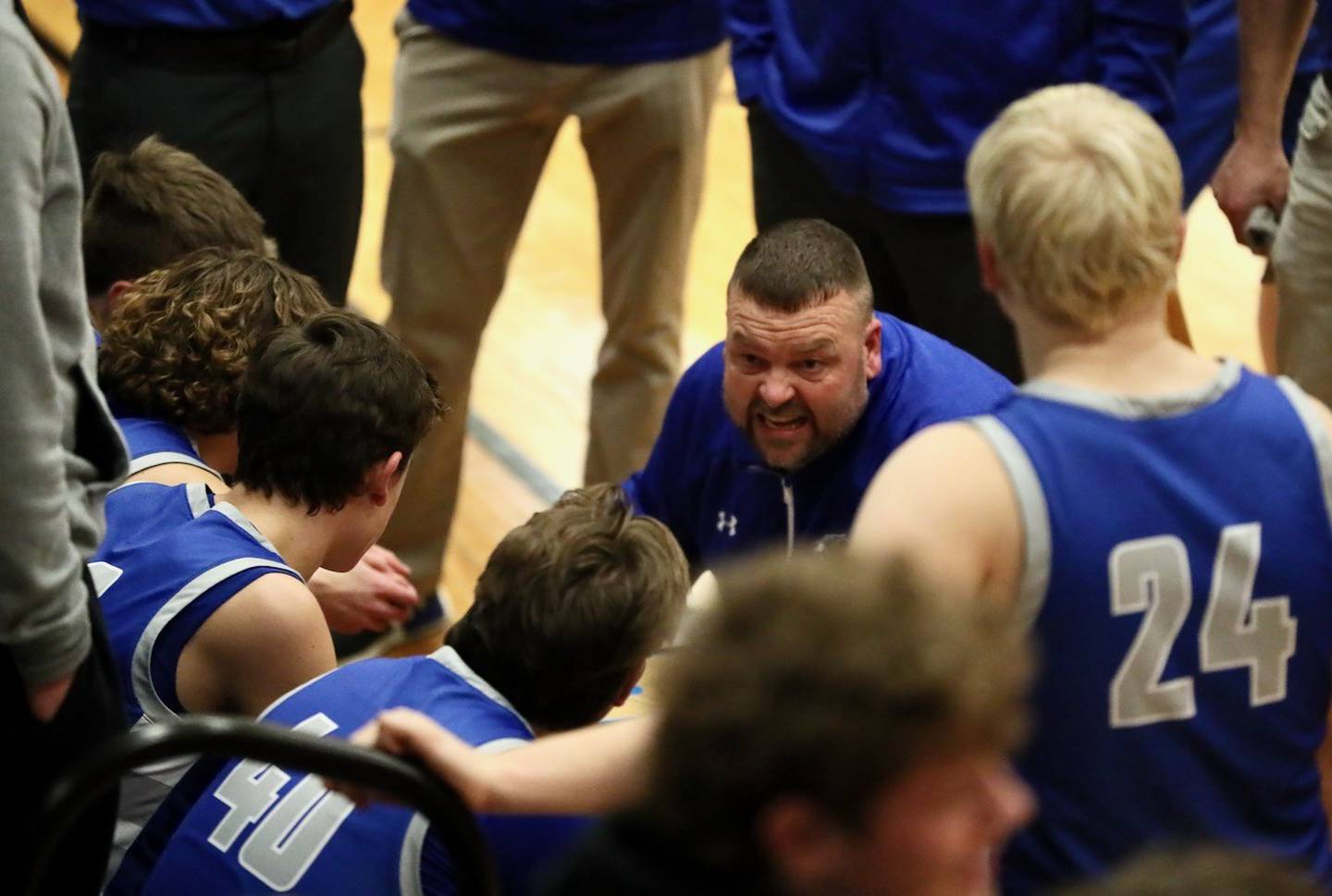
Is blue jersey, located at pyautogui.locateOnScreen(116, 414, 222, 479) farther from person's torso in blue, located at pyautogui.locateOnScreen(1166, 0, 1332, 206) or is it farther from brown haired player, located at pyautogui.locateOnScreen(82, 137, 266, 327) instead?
person's torso in blue, located at pyautogui.locateOnScreen(1166, 0, 1332, 206)

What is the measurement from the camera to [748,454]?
2756 mm

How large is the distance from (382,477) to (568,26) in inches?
60.8

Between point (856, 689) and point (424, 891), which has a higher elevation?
point (856, 689)

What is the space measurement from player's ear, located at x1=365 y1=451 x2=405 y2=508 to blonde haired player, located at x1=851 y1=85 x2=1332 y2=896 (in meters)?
0.96

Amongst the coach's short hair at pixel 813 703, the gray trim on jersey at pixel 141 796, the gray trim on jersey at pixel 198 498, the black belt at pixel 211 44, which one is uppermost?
the coach's short hair at pixel 813 703

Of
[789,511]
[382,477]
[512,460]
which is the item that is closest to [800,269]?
[789,511]

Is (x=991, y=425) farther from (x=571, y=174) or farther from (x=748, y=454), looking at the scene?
(x=571, y=174)

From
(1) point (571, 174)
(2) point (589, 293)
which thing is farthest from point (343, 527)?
(1) point (571, 174)

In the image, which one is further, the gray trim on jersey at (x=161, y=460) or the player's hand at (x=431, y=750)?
the gray trim on jersey at (x=161, y=460)

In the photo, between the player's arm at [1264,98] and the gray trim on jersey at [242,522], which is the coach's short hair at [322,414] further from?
the player's arm at [1264,98]

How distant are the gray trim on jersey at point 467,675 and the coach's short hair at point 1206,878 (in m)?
0.99

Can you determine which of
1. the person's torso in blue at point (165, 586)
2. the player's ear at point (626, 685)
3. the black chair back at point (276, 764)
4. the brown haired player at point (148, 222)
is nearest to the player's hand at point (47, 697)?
the black chair back at point (276, 764)

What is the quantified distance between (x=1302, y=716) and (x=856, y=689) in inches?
→ 33.4

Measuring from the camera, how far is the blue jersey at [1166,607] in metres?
1.58
